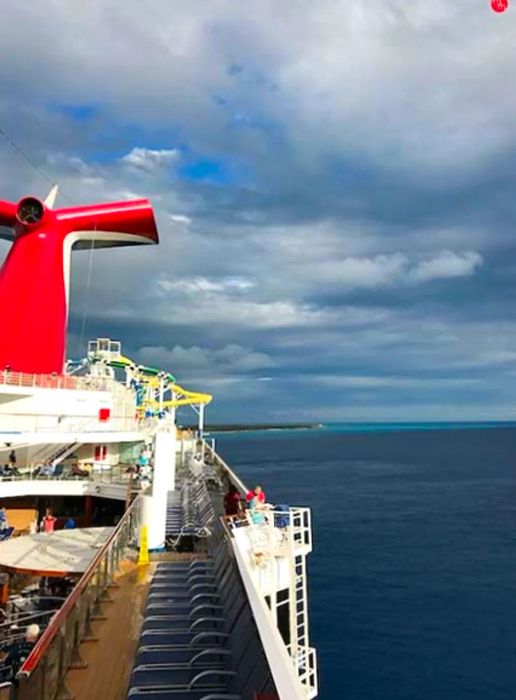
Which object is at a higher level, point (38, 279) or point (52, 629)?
point (38, 279)

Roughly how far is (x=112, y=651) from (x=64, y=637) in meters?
0.98

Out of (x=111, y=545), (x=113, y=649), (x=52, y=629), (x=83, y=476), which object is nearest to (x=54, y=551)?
(x=111, y=545)

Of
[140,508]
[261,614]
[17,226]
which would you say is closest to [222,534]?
[140,508]

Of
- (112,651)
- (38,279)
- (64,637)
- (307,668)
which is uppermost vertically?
(38,279)

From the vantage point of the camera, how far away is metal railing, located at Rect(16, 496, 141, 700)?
4.00 metres

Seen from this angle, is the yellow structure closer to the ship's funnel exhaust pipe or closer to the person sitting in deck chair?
the person sitting in deck chair

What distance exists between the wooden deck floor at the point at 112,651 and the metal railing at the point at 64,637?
0.13m

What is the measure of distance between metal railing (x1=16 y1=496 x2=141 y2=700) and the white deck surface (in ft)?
8.21

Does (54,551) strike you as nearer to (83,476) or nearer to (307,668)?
(307,668)

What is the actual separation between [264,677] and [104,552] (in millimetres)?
4597

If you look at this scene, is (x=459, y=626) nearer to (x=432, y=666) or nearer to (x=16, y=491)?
(x=432, y=666)

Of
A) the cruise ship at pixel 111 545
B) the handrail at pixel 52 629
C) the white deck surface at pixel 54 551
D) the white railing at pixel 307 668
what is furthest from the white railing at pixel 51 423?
the handrail at pixel 52 629

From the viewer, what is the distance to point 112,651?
18.9ft

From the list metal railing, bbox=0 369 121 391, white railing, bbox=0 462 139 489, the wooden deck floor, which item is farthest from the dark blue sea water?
metal railing, bbox=0 369 121 391
